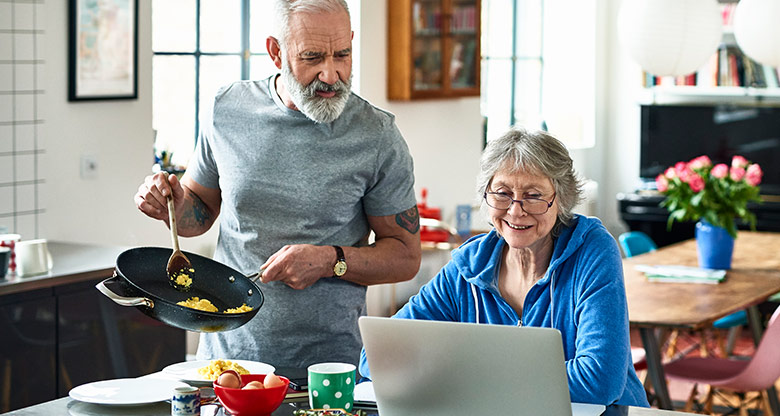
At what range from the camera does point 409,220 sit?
7.85 feet

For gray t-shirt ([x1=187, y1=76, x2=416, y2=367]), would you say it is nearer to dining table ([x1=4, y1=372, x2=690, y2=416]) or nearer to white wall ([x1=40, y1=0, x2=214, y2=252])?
dining table ([x1=4, y1=372, x2=690, y2=416])

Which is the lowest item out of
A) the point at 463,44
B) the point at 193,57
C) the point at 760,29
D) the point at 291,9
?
the point at 291,9

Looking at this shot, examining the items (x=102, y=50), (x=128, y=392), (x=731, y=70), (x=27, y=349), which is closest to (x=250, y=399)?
(x=128, y=392)

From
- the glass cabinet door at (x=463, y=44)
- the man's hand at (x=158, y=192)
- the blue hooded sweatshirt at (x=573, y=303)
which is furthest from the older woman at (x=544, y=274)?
the glass cabinet door at (x=463, y=44)

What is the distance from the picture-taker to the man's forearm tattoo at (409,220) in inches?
93.2

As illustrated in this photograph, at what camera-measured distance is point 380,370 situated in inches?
68.0

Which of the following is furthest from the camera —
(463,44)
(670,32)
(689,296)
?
(463,44)

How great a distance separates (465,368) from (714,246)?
3048 millimetres

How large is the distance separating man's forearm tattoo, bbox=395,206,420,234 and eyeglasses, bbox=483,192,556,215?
293mm

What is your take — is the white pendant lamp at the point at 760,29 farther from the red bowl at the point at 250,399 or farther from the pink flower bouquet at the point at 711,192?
the red bowl at the point at 250,399

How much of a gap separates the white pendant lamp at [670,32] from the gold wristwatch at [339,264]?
2429mm

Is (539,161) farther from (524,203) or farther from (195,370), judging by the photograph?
(195,370)

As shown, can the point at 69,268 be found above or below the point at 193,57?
below

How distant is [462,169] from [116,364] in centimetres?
328
